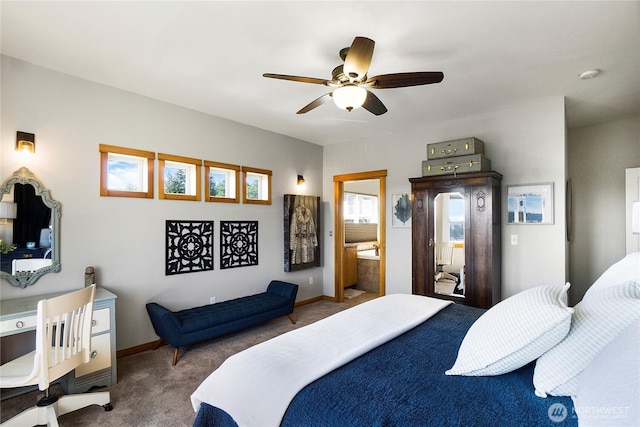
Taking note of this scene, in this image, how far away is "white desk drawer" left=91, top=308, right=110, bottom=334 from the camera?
2473mm

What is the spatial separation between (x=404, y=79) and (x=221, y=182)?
2781 mm

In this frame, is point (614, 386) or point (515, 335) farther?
point (515, 335)

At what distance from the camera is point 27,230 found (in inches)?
102

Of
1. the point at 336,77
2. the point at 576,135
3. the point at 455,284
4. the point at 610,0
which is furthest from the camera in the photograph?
the point at 576,135

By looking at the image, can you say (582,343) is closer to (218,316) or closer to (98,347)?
(218,316)

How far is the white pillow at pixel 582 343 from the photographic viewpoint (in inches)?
41.4

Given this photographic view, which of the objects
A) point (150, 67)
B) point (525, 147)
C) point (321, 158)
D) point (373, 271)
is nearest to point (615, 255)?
point (525, 147)

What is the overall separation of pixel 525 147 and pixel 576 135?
146cm

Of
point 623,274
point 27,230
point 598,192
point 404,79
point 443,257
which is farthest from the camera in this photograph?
point 598,192

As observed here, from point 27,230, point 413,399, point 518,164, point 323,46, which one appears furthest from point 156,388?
point 518,164

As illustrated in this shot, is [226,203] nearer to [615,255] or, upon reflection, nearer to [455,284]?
[455,284]

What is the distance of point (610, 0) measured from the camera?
5.98 ft

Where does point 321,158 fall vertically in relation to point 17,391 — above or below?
above

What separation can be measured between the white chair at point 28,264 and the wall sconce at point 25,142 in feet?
3.01
